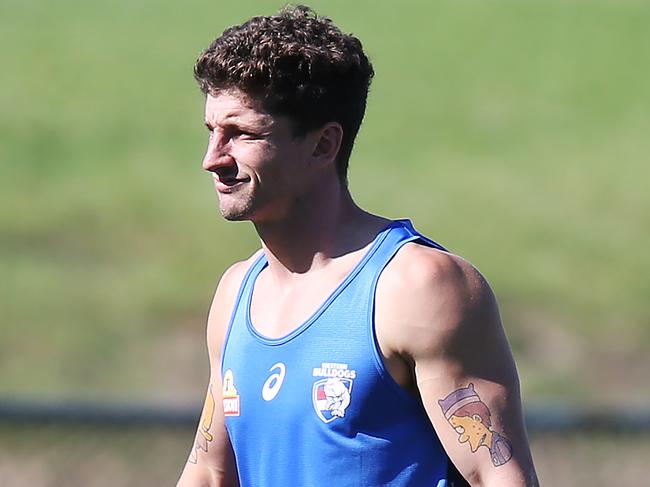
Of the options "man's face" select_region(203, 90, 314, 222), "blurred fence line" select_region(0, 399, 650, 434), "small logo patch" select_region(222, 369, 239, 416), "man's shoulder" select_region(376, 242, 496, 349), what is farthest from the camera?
"blurred fence line" select_region(0, 399, 650, 434)

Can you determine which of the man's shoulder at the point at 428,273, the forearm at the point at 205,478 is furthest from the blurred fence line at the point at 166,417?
the man's shoulder at the point at 428,273

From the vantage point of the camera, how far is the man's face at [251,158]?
346 centimetres

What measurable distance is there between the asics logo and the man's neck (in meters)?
0.26

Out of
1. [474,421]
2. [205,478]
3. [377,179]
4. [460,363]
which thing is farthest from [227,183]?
[377,179]

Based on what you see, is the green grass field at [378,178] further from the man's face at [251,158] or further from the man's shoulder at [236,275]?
the man's face at [251,158]

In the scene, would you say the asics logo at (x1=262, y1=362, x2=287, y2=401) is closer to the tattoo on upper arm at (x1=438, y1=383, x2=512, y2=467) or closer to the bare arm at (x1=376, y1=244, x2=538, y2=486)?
the bare arm at (x1=376, y1=244, x2=538, y2=486)

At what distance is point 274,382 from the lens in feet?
11.6

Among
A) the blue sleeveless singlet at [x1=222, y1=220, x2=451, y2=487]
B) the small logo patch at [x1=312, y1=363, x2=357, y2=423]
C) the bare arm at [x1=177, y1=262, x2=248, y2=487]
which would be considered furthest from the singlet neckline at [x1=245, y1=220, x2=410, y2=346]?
the bare arm at [x1=177, y1=262, x2=248, y2=487]

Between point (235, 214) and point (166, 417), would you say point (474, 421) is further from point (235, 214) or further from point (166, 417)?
point (166, 417)

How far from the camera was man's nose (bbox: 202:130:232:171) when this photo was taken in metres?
3.47

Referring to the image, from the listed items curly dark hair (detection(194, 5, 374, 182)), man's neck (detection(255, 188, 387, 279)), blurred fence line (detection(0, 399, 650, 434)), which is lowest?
blurred fence line (detection(0, 399, 650, 434))

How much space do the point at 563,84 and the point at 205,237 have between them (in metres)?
4.74

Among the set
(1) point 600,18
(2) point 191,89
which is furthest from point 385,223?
(1) point 600,18

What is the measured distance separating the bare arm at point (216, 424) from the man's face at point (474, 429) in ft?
2.51
